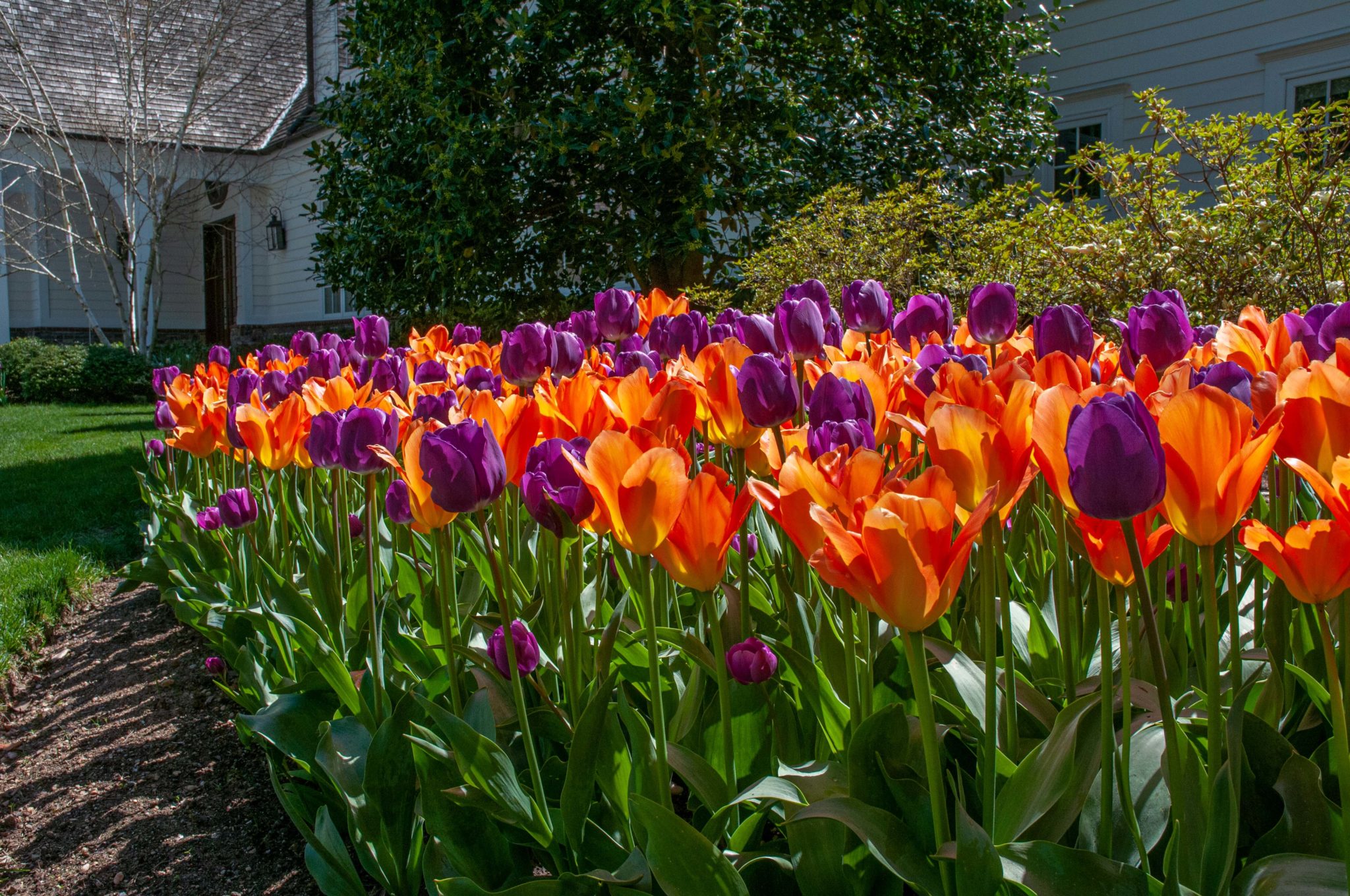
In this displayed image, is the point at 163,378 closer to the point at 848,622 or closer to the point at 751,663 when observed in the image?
the point at 751,663

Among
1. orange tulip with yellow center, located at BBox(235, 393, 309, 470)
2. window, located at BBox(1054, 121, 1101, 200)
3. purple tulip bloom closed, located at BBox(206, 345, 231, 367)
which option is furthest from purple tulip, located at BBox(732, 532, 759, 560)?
window, located at BBox(1054, 121, 1101, 200)

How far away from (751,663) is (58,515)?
660cm

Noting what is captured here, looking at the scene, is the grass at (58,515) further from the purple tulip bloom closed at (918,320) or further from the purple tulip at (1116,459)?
the purple tulip at (1116,459)

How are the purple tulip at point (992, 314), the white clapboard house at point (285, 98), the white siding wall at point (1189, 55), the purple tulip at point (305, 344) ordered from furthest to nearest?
1. the white clapboard house at point (285, 98)
2. the white siding wall at point (1189, 55)
3. the purple tulip at point (305, 344)
4. the purple tulip at point (992, 314)

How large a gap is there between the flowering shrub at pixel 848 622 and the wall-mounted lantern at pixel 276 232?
60.6 ft

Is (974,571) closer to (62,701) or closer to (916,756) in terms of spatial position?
(916,756)

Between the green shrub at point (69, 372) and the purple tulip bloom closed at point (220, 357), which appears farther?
the green shrub at point (69, 372)

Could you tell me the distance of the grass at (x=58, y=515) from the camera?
4.43 m

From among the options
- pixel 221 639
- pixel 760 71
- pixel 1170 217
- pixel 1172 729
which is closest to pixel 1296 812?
pixel 1172 729

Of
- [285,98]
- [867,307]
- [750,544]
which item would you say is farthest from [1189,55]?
[285,98]

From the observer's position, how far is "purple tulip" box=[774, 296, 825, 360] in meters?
2.00

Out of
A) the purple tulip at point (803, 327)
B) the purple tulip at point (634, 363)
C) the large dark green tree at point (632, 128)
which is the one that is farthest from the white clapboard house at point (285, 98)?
the purple tulip at point (803, 327)

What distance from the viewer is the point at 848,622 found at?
1279mm

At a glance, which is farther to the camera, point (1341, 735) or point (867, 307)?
point (867, 307)
